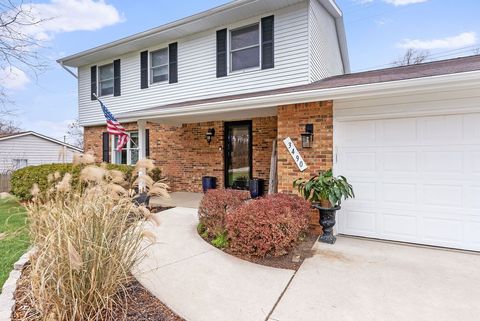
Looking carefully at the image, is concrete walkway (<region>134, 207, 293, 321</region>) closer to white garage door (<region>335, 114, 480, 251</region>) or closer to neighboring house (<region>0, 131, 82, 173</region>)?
white garage door (<region>335, 114, 480, 251</region>)

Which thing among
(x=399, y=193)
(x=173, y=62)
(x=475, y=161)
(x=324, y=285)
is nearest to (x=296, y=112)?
(x=399, y=193)

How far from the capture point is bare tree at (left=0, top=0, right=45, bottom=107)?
526 cm

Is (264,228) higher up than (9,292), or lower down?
higher up

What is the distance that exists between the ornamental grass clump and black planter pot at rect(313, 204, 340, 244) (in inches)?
125

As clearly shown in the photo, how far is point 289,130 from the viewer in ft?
18.8

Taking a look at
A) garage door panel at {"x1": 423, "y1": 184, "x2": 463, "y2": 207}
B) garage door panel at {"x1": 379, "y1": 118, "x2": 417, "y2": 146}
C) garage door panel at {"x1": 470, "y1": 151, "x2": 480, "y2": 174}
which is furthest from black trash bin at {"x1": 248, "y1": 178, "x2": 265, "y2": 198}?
garage door panel at {"x1": 470, "y1": 151, "x2": 480, "y2": 174}

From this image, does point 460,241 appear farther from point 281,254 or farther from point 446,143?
point 281,254

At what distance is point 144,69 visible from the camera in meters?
10.7

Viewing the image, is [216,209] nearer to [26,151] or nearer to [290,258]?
[290,258]

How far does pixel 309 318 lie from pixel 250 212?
1738 mm

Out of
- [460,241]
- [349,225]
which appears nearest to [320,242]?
[349,225]

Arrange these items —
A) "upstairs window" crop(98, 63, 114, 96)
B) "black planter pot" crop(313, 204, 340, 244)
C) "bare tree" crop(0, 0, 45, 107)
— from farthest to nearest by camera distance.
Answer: "upstairs window" crop(98, 63, 114, 96)
"bare tree" crop(0, 0, 45, 107)
"black planter pot" crop(313, 204, 340, 244)

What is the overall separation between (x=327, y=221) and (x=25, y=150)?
2154cm

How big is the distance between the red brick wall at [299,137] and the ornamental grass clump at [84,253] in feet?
11.9
